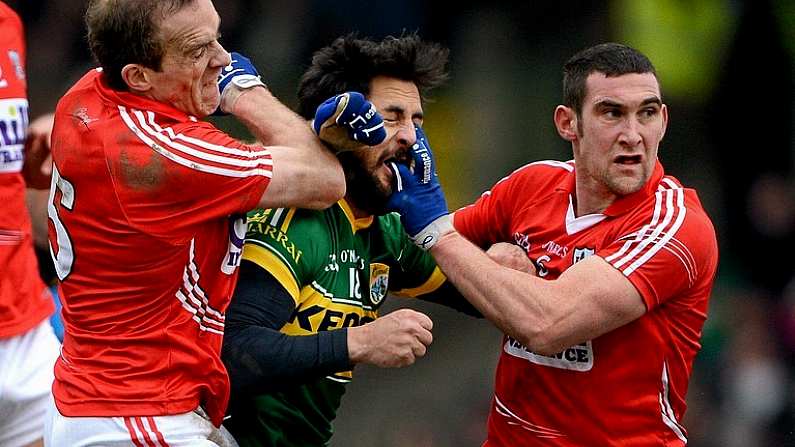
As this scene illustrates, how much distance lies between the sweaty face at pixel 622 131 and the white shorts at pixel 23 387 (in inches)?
90.4

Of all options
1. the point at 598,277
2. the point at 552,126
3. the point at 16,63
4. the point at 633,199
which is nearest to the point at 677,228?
the point at 633,199

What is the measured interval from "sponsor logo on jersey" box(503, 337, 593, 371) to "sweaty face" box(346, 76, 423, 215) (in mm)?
734

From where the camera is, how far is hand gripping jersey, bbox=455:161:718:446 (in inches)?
177

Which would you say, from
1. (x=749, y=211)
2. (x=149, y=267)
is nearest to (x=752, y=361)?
(x=749, y=211)

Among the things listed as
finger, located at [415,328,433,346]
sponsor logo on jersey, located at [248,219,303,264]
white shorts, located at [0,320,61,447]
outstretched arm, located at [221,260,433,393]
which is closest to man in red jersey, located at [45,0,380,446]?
outstretched arm, located at [221,260,433,393]

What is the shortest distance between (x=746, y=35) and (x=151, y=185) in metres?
7.44

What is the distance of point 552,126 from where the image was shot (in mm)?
10562

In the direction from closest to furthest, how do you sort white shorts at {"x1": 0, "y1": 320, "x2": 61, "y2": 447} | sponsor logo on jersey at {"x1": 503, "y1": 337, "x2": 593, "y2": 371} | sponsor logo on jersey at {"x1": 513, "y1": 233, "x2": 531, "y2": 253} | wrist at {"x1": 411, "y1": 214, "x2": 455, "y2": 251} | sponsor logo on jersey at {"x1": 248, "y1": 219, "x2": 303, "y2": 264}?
sponsor logo on jersey at {"x1": 248, "y1": 219, "x2": 303, "y2": 264}
wrist at {"x1": 411, "y1": 214, "x2": 455, "y2": 251}
sponsor logo on jersey at {"x1": 503, "y1": 337, "x2": 593, "y2": 371}
sponsor logo on jersey at {"x1": 513, "y1": 233, "x2": 531, "y2": 253}
white shorts at {"x1": 0, "y1": 320, "x2": 61, "y2": 447}

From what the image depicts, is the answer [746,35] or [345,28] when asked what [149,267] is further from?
[746,35]

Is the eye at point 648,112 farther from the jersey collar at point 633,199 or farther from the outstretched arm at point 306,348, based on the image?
the outstretched arm at point 306,348

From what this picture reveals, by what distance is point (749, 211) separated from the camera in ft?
33.9

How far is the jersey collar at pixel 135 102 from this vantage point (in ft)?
13.0

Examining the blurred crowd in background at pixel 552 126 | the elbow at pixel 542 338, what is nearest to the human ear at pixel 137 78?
the elbow at pixel 542 338

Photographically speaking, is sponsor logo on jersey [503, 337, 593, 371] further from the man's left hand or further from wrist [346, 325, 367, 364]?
wrist [346, 325, 367, 364]
